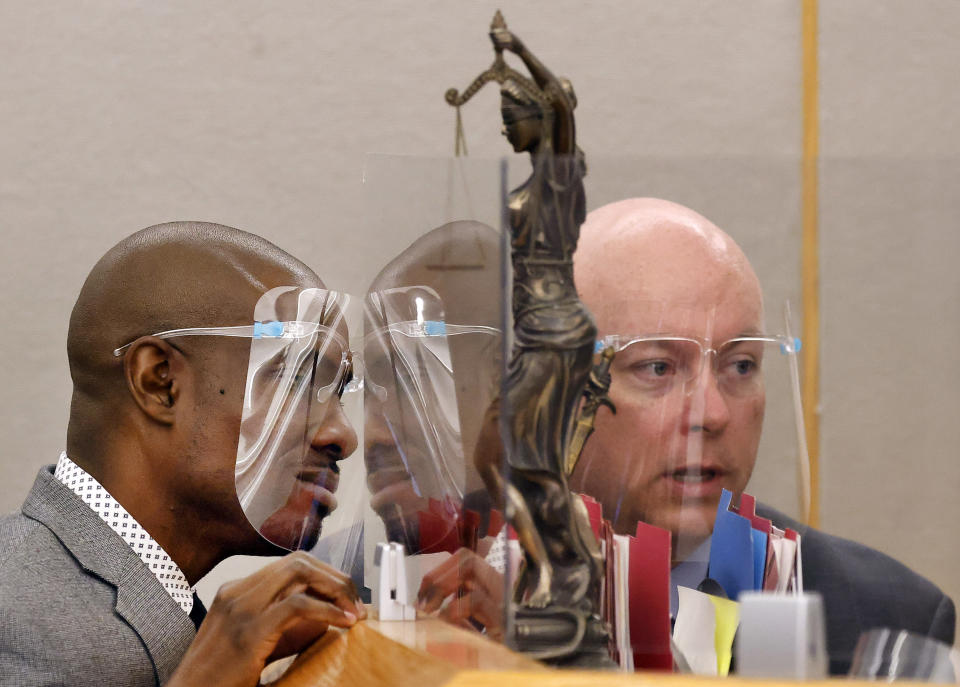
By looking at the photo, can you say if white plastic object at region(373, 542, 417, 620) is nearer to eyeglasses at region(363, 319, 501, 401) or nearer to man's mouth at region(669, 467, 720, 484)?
eyeglasses at region(363, 319, 501, 401)

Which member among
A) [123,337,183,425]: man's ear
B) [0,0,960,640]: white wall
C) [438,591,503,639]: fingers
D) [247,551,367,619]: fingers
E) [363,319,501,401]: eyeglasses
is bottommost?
[247,551,367,619]: fingers

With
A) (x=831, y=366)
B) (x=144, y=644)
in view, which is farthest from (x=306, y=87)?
(x=831, y=366)

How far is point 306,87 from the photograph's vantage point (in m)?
2.21

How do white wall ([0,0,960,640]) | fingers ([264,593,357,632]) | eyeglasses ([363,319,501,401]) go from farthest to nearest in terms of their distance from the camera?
white wall ([0,0,960,640]) → fingers ([264,593,357,632]) → eyeglasses ([363,319,501,401])

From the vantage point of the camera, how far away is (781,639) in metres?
0.57

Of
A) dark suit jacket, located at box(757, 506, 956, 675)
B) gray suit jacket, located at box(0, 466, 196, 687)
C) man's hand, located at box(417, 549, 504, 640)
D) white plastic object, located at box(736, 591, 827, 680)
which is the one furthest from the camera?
gray suit jacket, located at box(0, 466, 196, 687)

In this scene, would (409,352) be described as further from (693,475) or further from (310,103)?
(310,103)

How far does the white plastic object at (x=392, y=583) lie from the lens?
95 centimetres

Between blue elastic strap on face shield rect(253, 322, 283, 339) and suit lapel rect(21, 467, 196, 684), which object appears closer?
suit lapel rect(21, 467, 196, 684)

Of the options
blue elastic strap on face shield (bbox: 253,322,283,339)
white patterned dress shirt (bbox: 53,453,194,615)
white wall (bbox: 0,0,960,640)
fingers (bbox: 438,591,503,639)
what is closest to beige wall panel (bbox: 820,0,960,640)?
fingers (bbox: 438,591,503,639)

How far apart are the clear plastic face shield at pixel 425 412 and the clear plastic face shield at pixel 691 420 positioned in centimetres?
9

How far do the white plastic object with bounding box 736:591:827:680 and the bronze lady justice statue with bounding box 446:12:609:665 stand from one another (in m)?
0.18

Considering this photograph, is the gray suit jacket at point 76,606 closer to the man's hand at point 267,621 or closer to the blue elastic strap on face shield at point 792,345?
the man's hand at point 267,621

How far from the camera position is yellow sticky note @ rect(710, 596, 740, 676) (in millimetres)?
689
